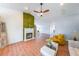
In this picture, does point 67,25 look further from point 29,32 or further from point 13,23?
point 13,23

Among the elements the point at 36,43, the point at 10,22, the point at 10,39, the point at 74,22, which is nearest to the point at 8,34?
the point at 10,39

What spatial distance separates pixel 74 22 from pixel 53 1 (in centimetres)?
70

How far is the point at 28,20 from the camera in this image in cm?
213

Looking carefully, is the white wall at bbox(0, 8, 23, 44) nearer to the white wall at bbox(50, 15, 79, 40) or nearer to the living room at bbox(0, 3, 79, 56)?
the living room at bbox(0, 3, 79, 56)

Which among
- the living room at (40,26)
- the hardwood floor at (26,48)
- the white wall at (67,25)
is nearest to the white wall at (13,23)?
the living room at (40,26)

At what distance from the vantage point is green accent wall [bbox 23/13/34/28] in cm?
200

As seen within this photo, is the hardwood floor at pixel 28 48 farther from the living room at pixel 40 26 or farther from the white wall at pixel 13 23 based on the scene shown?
the white wall at pixel 13 23

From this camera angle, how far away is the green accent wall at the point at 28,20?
200 centimetres

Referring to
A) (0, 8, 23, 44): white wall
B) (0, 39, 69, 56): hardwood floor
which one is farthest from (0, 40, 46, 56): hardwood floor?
(0, 8, 23, 44): white wall

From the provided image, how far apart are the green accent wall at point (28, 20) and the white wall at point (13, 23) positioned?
79 millimetres

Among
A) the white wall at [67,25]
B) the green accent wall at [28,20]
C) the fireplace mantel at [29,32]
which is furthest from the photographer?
the fireplace mantel at [29,32]

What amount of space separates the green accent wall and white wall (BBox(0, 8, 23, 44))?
8 centimetres

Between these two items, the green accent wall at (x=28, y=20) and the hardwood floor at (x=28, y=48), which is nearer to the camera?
the hardwood floor at (x=28, y=48)

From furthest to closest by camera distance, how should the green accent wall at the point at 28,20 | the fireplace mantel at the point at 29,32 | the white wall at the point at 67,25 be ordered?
1. the fireplace mantel at the point at 29,32
2. the green accent wall at the point at 28,20
3. the white wall at the point at 67,25
